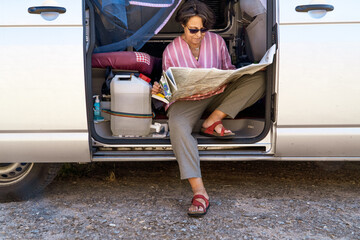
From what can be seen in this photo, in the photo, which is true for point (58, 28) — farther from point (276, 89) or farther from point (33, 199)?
point (276, 89)

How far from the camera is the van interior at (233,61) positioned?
237 cm

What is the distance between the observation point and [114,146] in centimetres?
243

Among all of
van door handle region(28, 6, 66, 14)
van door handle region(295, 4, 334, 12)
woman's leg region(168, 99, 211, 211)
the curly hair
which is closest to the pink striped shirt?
the curly hair

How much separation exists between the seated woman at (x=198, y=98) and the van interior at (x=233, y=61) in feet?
0.36

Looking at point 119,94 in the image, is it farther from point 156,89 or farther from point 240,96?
point 240,96

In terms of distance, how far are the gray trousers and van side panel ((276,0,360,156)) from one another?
0.77ft

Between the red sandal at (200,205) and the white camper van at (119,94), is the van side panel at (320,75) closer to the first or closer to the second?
the white camper van at (119,94)

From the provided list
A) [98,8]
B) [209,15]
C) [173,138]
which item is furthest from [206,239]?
[98,8]

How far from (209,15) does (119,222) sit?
160 centimetres

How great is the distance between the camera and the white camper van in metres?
2.23

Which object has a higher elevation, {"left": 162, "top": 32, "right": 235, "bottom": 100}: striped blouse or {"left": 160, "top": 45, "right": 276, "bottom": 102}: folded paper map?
{"left": 162, "top": 32, "right": 235, "bottom": 100}: striped blouse

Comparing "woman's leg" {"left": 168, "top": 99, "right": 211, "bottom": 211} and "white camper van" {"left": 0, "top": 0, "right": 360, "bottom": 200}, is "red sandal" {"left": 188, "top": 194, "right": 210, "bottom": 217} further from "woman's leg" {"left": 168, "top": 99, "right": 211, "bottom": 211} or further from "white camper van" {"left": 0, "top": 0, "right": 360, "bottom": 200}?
"white camper van" {"left": 0, "top": 0, "right": 360, "bottom": 200}

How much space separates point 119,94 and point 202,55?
0.72 m

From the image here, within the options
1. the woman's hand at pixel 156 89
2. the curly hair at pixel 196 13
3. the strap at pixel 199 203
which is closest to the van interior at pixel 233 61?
the curly hair at pixel 196 13
